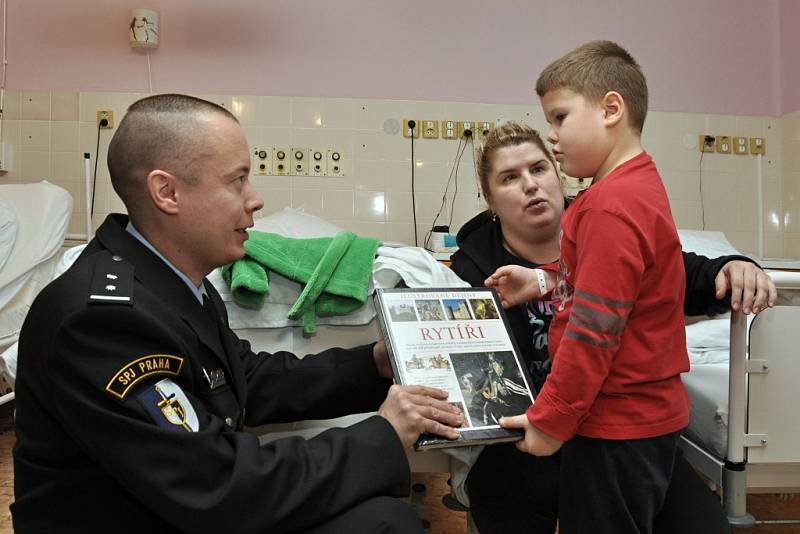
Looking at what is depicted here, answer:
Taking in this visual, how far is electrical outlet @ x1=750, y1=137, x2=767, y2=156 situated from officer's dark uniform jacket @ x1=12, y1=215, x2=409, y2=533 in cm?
378

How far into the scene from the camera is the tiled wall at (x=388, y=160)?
3.53m

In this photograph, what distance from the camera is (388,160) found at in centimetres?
→ 366

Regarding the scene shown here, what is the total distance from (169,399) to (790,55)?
428cm

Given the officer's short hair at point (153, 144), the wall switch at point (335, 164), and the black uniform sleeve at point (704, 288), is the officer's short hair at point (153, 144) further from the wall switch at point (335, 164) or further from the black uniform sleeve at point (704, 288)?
the wall switch at point (335, 164)

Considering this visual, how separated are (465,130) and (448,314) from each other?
262 cm

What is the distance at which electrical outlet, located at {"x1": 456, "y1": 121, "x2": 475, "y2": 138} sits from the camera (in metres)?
3.66

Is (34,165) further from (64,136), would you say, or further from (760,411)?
(760,411)

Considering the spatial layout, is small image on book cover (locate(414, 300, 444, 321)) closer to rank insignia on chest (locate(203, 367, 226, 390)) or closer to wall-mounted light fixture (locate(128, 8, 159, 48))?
rank insignia on chest (locate(203, 367, 226, 390))

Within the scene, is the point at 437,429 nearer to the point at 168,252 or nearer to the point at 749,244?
the point at 168,252

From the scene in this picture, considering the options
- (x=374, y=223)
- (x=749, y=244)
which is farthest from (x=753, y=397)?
(x=749, y=244)

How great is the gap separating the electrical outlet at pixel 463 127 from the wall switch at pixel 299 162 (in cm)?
94

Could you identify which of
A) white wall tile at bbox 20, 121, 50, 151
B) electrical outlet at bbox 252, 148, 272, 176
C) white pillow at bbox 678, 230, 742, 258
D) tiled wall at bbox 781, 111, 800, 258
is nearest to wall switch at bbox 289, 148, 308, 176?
electrical outlet at bbox 252, 148, 272, 176

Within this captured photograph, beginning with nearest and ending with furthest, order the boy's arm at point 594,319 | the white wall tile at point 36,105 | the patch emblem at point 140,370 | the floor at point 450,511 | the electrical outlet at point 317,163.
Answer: the patch emblem at point 140,370 < the boy's arm at point 594,319 < the floor at point 450,511 < the white wall tile at point 36,105 < the electrical outlet at point 317,163

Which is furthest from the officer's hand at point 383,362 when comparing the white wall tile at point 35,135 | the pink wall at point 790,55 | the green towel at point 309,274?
the pink wall at point 790,55
